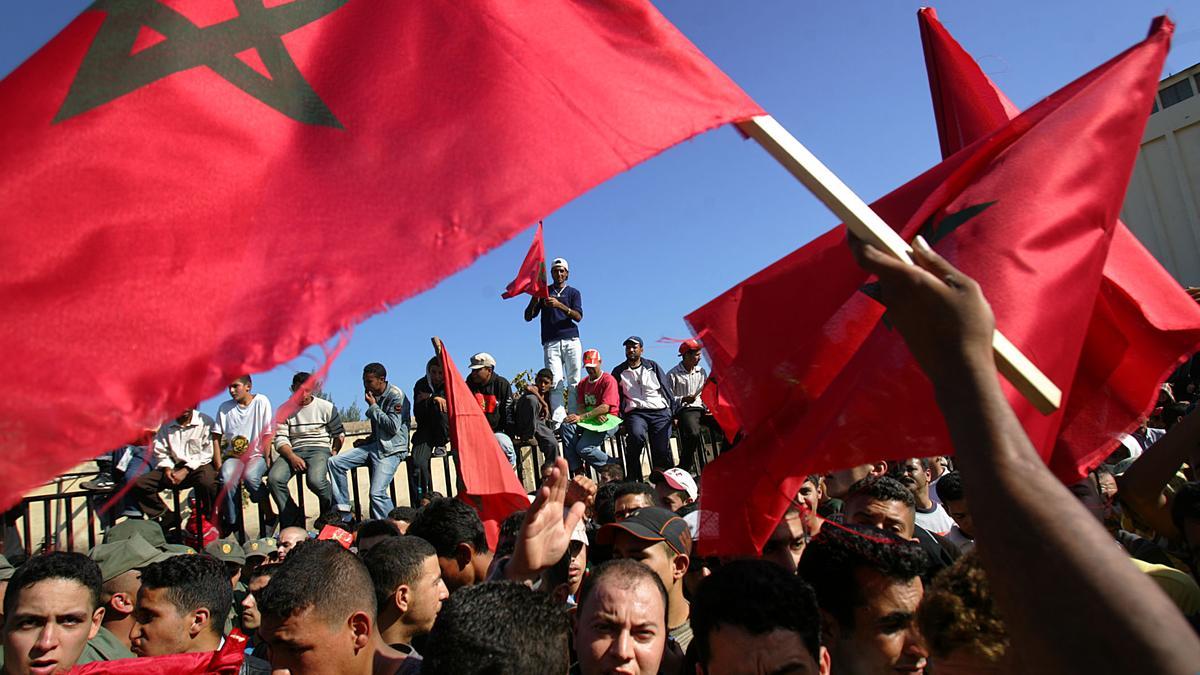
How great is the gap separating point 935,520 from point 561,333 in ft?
19.2

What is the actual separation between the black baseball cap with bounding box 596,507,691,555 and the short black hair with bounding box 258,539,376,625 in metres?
1.44

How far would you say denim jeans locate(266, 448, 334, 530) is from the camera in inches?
329

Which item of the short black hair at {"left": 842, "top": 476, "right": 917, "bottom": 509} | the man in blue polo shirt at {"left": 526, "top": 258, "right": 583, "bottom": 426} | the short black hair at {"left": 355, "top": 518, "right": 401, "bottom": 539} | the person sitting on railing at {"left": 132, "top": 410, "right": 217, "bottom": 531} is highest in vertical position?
the man in blue polo shirt at {"left": 526, "top": 258, "right": 583, "bottom": 426}

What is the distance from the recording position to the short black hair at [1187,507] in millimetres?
3531

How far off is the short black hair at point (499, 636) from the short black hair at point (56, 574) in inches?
91.2

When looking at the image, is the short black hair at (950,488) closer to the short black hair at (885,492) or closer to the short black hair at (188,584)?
the short black hair at (885,492)

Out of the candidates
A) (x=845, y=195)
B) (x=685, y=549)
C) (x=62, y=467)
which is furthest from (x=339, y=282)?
(x=685, y=549)

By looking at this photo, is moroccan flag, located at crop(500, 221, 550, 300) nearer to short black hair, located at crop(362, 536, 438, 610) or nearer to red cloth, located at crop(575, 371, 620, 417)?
red cloth, located at crop(575, 371, 620, 417)

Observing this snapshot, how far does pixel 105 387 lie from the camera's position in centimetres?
150

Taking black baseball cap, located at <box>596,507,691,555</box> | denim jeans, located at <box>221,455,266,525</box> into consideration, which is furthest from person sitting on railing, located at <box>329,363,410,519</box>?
black baseball cap, located at <box>596,507,691,555</box>

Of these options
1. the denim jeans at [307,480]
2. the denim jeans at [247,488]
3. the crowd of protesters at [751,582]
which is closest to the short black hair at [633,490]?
the crowd of protesters at [751,582]

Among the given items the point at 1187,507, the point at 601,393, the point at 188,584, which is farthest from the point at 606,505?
the point at 601,393

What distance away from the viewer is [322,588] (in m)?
3.17

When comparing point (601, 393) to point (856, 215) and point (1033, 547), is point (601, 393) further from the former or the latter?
point (1033, 547)
